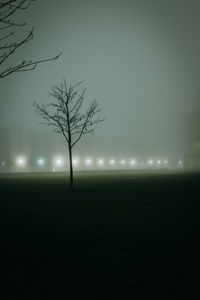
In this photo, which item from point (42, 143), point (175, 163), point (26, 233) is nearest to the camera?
point (26, 233)

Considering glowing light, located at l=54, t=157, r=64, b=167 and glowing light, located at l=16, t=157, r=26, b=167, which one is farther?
glowing light, located at l=54, t=157, r=64, b=167

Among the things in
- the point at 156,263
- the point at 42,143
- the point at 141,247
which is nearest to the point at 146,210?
the point at 141,247

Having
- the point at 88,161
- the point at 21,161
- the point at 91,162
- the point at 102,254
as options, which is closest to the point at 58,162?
the point at 21,161

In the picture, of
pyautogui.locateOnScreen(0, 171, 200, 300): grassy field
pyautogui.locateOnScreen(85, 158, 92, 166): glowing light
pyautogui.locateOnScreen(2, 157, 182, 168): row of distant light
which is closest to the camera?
pyautogui.locateOnScreen(0, 171, 200, 300): grassy field

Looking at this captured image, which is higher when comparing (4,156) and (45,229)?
(4,156)

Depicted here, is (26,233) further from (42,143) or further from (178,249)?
(42,143)

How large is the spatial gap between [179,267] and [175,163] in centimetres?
14719

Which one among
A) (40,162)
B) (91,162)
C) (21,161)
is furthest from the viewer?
(91,162)

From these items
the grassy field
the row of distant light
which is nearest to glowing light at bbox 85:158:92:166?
the row of distant light

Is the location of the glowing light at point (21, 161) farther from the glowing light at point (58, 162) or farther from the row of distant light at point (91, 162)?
the glowing light at point (58, 162)

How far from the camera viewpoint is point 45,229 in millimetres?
11023

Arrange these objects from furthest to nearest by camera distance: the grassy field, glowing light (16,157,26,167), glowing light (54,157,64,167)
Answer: glowing light (54,157,64,167) < glowing light (16,157,26,167) < the grassy field

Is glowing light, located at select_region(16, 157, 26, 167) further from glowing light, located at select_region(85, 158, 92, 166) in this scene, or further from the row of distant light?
glowing light, located at select_region(85, 158, 92, 166)

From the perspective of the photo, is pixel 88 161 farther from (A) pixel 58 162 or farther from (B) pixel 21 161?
(B) pixel 21 161
